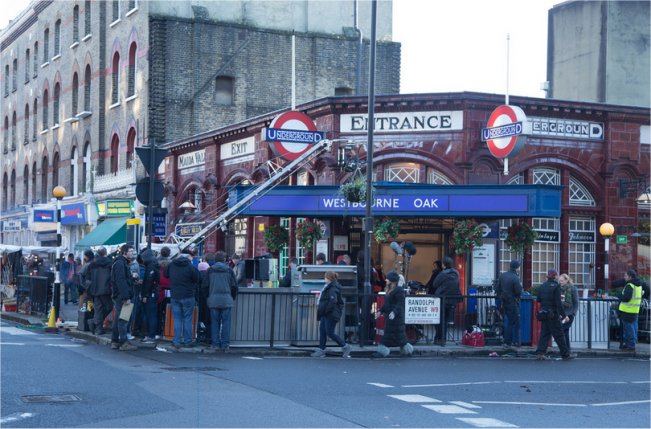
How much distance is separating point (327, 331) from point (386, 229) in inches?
263

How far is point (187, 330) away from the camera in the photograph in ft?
58.2

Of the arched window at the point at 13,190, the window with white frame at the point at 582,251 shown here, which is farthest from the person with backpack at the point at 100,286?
the arched window at the point at 13,190

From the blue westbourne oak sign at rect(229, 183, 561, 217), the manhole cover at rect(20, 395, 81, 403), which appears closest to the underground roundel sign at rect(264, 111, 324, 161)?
the blue westbourne oak sign at rect(229, 183, 561, 217)

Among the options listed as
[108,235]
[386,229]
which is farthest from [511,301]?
[108,235]

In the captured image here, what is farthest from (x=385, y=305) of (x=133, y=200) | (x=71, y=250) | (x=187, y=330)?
(x=71, y=250)

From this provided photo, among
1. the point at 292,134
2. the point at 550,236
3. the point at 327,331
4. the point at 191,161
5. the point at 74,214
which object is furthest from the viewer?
the point at 74,214

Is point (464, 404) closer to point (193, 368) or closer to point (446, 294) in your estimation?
point (193, 368)

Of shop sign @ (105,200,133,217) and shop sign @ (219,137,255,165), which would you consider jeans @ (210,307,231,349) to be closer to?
shop sign @ (219,137,255,165)

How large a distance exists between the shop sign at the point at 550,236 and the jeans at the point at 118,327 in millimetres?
13377

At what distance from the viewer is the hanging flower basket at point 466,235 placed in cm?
2417

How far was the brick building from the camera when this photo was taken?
84.3ft

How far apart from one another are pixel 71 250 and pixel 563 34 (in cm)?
2421

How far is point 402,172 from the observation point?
2627 centimetres

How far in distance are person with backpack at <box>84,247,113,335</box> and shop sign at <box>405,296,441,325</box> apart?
5.79 m
